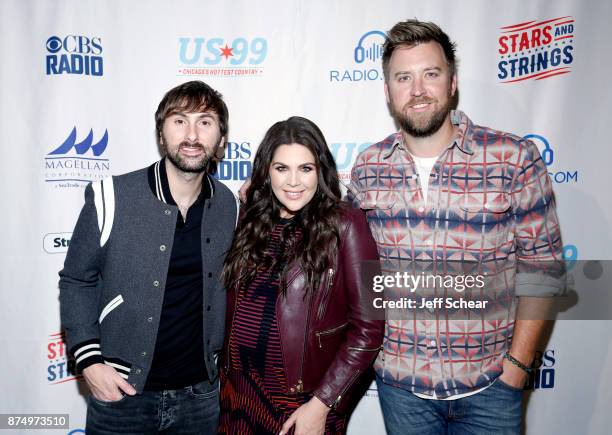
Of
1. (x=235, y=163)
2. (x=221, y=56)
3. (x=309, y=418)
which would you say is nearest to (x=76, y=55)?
(x=221, y=56)

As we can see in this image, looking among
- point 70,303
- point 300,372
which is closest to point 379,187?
point 300,372

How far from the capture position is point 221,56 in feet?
9.30

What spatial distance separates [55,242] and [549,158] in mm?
3317

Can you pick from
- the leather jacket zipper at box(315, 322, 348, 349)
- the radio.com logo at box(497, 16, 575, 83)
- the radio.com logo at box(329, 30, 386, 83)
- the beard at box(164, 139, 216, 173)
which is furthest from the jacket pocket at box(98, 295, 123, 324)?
the radio.com logo at box(497, 16, 575, 83)

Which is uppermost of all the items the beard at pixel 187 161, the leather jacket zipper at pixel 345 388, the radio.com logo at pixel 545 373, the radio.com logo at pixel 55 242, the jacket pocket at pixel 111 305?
the beard at pixel 187 161

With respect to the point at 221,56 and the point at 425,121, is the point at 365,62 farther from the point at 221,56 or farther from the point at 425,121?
the point at 425,121

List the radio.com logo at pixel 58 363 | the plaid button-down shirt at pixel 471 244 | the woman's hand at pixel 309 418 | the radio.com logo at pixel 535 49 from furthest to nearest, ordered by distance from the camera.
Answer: the radio.com logo at pixel 58 363 → the radio.com logo at pixel 535 49 → the plaid button-down shirt at pixel 471 244 → the woman's hand at pixel 309 418

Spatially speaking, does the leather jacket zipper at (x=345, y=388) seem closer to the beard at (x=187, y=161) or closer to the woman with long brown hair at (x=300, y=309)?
the woman with long brown hair at (x=300, y=309)

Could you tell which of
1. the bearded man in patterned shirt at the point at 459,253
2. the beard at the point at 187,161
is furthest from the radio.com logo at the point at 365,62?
the beard at the point at 187,161

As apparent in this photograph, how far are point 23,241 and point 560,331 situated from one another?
12.0 ft

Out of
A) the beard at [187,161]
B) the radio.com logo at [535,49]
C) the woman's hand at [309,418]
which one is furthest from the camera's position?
the radio.com logo at [535,49]

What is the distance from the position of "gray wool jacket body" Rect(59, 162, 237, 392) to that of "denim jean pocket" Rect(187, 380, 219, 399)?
0.22m

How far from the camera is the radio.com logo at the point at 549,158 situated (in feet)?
9.32

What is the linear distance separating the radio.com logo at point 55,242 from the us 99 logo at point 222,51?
141 centimetres
